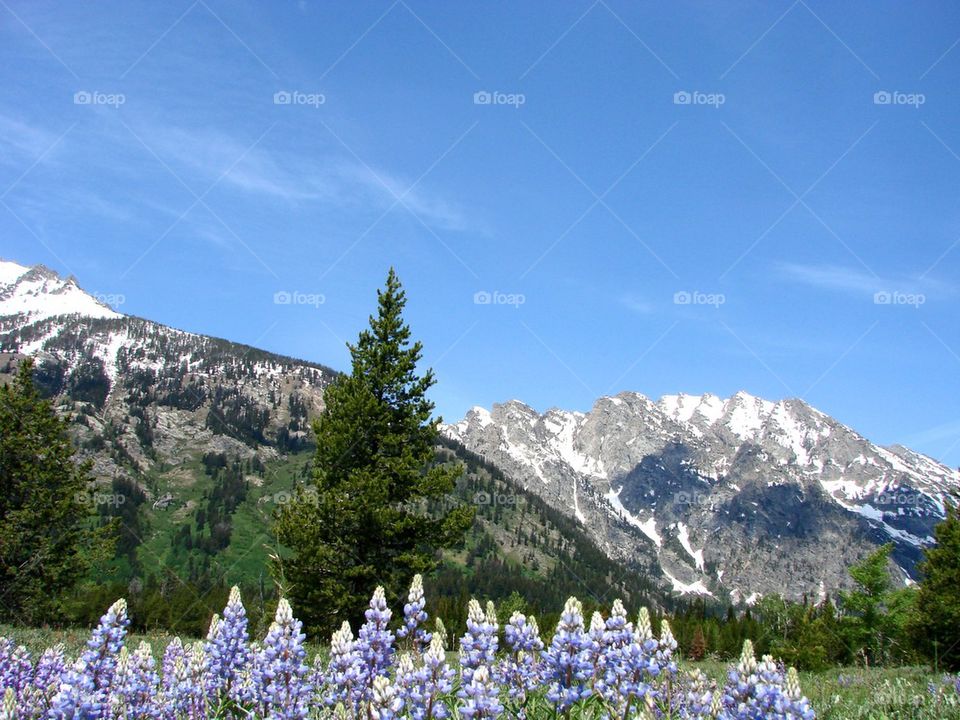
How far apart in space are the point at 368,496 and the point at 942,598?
25407 millimetres

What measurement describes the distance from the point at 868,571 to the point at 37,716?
59592mm

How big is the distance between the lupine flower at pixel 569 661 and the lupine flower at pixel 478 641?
24.4 inches

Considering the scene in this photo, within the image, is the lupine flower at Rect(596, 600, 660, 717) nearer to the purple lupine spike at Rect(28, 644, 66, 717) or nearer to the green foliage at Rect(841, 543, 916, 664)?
the purple lupine spike at Rect(28, 644, 66, 717)

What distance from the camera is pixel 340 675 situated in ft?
15.7

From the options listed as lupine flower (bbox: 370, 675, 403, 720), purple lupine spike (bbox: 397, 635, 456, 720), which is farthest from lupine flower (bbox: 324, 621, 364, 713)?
lupine flower (bbox: 370, 675, 403, 720)

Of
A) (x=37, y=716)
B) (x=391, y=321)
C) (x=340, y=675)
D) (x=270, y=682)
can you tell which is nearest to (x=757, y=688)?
(x=340, y=675)

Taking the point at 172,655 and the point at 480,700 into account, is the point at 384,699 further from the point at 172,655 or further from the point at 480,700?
the point at 172,655

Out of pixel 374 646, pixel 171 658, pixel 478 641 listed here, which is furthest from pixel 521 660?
pixel 171 658

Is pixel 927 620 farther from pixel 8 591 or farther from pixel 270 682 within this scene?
pixel 8 591

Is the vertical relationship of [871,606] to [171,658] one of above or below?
below

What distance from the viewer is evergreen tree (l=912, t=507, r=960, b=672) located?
27578 mm

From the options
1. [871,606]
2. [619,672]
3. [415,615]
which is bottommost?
[871,606]

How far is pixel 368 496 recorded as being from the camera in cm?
2425

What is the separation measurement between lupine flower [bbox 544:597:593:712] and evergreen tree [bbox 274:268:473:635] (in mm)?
20428
